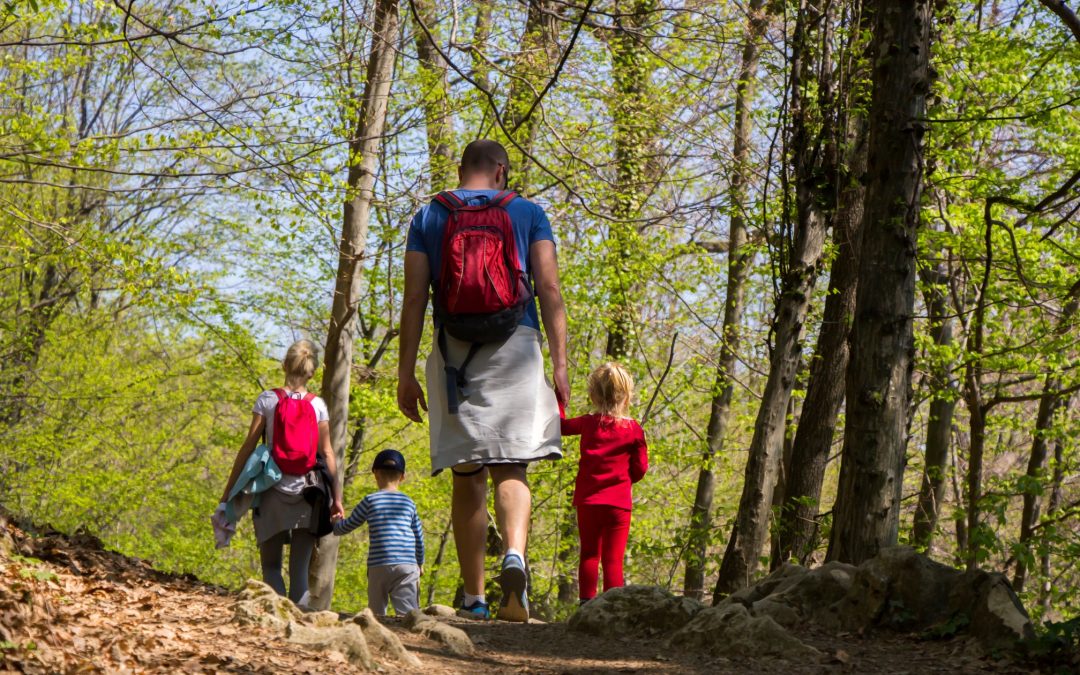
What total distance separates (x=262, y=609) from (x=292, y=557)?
185 cm

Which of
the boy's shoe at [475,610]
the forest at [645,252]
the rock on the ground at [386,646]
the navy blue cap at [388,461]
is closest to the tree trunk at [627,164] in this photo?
the forest at [645,252]

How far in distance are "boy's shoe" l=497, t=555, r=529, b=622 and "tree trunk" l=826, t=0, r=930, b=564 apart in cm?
189

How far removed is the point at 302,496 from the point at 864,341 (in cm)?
326

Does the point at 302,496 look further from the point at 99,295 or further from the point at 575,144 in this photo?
the point at 99,295

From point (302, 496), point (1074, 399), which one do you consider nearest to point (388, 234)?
point (302, 496)

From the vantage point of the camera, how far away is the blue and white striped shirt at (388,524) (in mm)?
6285

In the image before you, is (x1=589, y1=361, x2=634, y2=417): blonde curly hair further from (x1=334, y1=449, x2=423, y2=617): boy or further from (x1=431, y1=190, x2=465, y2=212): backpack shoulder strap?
(x1=431, y1=190, x2=465, y2=212): backpack shoulder strap

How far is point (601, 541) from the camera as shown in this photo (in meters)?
6.52

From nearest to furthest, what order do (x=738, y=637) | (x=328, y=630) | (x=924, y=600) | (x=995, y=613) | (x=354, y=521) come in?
1. (x=328, y=630)
2. (x=995, y=613)
3. (x=738, y=637)
4. (x=924, y=600)
5. (x=354, y=521)

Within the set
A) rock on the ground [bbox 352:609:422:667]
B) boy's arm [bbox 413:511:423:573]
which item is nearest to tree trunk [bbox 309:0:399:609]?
boy's arm [bbox 413:511:423:573]

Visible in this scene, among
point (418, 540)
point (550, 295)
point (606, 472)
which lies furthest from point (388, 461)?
point (550, 295)

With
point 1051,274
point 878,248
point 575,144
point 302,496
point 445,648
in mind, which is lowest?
point 445,648

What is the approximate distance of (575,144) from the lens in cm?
1492

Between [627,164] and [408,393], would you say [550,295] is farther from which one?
[627,164]
